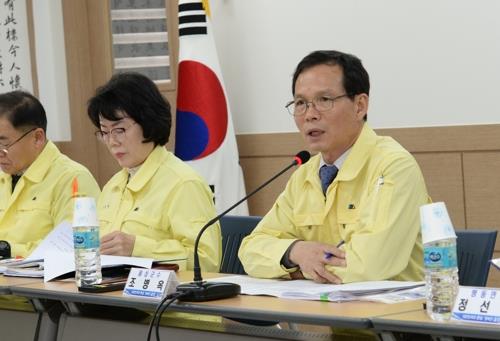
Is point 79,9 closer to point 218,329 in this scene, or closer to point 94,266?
point 94,266

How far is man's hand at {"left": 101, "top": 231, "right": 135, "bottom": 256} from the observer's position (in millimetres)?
3016

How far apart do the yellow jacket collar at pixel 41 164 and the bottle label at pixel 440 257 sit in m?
2.22

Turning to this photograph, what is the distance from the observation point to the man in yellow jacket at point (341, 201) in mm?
2562

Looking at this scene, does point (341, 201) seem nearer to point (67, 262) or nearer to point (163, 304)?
point (163, 304)

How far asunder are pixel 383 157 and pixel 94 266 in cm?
87

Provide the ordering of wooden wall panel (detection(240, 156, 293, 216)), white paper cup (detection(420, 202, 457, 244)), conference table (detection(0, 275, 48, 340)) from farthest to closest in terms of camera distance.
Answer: wooden wall panel (detection(240, 156, 293, 216)) → conference table (detection(0, 275, 48, 340)) → white paper cup (detection(420, 202, 457, 244))

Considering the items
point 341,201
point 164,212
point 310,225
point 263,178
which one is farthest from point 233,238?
point 263,178

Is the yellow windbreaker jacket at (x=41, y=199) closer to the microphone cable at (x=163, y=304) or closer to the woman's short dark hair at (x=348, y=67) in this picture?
the woman's short dark hair at (x=348, y=67)

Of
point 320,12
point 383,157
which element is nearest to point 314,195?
point 383,157

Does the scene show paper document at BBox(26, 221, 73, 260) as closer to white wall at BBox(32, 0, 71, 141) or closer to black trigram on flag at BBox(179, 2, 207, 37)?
black trigram on flag at BBox(179, 2, 207, 37)

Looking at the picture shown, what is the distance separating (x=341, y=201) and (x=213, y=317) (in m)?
0.57

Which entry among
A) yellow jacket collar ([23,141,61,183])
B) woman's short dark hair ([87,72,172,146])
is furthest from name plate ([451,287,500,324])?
yellow jacket collar ([23,141,61,183])

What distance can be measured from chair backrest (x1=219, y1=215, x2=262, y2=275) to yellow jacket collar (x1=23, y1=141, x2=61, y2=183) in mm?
886

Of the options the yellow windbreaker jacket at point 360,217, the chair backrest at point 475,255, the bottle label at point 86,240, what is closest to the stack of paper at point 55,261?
the bottle label at point 86,240
